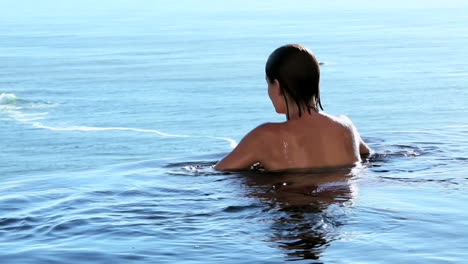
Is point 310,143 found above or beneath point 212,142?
beneath

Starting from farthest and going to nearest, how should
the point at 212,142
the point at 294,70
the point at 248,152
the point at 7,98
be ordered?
the point at 7,98 → the point at 212,142 → the point at 248,152 → the point at 294,70

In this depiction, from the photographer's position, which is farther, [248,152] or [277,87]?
[248,152]

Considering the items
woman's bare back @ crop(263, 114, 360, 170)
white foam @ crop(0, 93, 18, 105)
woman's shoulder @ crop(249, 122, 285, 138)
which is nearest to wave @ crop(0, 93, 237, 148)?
white foam @ crop(0, 93, 18, 105)

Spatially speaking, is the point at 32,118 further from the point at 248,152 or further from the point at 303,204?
the point at 303,204

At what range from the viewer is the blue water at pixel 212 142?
15.3 feet

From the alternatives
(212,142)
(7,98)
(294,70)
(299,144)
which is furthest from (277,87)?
(7,98)

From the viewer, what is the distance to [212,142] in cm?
1906

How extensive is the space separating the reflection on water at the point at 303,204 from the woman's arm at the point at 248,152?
0.38 feet

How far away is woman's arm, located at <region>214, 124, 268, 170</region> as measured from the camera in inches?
229

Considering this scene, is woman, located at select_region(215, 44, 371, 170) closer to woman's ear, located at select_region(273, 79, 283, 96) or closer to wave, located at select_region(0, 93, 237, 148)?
woman's ear, located at select_region(273, 79, 283, 96)

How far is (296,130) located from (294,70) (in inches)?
15.2

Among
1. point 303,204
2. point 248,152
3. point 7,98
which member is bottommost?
point 303,204

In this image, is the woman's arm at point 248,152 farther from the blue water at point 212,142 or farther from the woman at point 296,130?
the blue water at point 212,142

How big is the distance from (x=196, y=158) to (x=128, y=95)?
18402 mm
